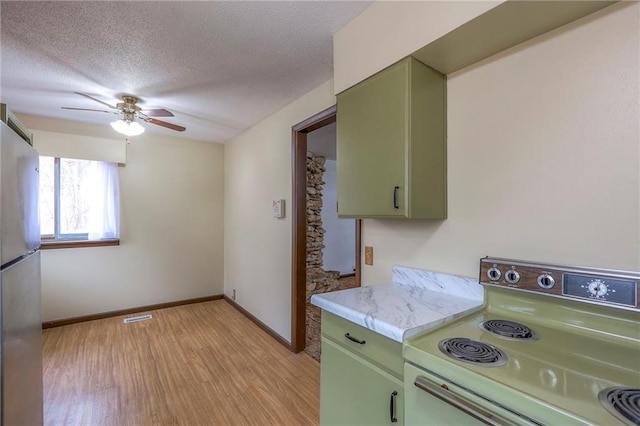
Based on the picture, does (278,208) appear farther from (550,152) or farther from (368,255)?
(550,152)

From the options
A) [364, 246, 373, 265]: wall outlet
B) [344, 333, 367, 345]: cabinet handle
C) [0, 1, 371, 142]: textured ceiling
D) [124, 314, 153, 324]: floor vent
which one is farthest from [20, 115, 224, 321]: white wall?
[344, 333, 367, 345]: cabinet handle

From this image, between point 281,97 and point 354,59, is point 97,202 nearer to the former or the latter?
point 281,97

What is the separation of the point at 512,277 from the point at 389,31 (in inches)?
50.2

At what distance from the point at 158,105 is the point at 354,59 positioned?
2.22 metres

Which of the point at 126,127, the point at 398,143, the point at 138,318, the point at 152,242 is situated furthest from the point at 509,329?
the point at 152,242

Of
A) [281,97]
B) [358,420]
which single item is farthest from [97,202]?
[358,420]

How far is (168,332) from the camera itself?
3.25 metres

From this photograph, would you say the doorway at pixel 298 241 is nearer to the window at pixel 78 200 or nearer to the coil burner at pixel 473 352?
the coil burner at pixel 473 352

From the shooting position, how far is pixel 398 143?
138cm

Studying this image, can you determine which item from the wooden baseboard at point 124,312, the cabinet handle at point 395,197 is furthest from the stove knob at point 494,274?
the wooden baseboard at point 124,312

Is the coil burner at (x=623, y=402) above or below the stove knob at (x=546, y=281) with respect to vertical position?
below

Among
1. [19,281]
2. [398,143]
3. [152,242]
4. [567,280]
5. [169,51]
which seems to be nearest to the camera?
[567,280]

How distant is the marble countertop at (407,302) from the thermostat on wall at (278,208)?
60.2 inches

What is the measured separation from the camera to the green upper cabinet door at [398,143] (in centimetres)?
136
